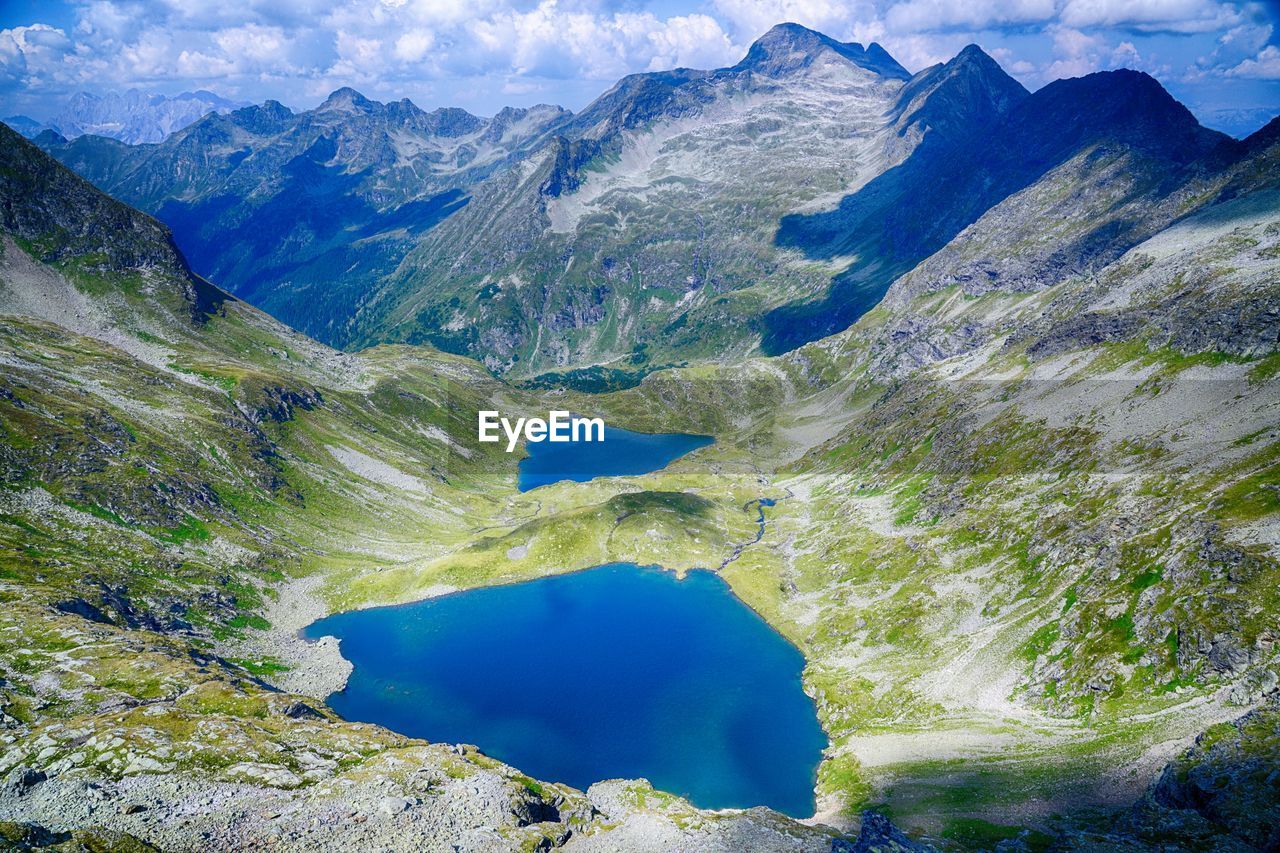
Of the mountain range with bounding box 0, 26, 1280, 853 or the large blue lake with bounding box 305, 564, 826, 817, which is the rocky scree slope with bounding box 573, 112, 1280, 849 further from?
the large blue lake with bounding box 305, 564, 826, 817

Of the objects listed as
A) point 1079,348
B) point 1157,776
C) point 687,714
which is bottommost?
point 687,714

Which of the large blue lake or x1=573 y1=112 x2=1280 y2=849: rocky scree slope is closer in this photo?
x1=573 y1=112 x2=1280 y2=849: rocky scree slope

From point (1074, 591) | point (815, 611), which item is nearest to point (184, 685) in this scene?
point (815, 611)

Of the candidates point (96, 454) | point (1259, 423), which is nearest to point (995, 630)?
point (1259, 423)

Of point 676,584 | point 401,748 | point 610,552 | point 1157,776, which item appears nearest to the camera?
point 1157,776

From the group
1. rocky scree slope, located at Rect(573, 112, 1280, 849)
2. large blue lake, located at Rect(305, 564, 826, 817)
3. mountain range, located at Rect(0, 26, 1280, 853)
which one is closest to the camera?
mountain range, located at Rect(0, 26, 1280, 853)

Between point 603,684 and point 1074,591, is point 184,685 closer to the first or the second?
point 603,684

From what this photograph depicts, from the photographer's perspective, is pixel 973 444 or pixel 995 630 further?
pixel 973 444

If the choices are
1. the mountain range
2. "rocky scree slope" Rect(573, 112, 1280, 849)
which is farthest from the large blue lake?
"rocky scree slope" Rect(573, 112, 1280, 849)

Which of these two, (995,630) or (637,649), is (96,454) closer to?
(637,649)
